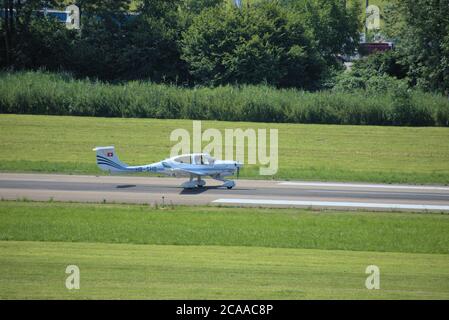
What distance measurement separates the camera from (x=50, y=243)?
23.0m

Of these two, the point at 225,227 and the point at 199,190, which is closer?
the point at 225,227

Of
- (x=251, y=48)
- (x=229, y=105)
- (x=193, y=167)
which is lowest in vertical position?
(x=193, y=167)

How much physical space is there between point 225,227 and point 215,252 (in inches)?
142

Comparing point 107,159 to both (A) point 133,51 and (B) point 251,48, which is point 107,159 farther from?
(A) point 133,51

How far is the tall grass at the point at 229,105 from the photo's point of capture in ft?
183

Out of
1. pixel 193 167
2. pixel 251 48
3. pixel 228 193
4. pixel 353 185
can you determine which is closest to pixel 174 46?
pixel 251 48

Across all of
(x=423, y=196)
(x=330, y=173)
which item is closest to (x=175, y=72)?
(x=330, y=173)

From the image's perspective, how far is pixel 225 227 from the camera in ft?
84.4

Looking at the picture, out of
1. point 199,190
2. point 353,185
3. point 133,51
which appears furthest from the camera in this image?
point 133,51

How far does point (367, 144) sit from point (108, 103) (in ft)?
65.6

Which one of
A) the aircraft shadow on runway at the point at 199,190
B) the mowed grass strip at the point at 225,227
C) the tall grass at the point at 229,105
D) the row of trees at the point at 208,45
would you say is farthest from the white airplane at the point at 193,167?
the row of trees at the point at 208,45

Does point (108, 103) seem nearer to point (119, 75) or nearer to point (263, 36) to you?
point (119, 75)

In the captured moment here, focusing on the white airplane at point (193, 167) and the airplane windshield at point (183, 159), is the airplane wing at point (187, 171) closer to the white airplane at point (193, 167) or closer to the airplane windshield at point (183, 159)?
the white airplane at point (193, 167)

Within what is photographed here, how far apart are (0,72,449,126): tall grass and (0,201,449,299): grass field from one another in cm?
2672
